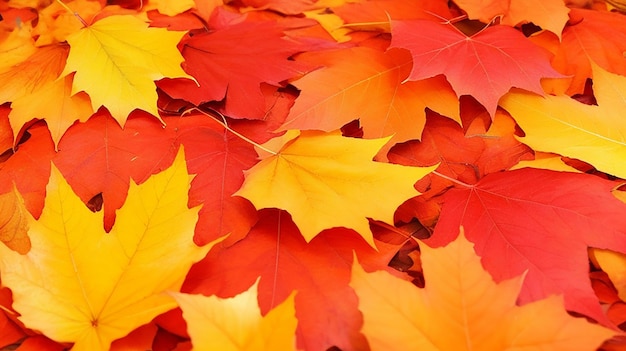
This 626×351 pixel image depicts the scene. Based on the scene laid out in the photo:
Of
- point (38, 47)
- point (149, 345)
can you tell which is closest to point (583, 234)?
point (149, 345)

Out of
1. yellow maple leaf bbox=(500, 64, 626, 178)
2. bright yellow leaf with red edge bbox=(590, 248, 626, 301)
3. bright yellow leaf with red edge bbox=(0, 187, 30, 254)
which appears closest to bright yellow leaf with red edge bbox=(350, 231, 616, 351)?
bright yellow leaf with red edge bbox=(590, 248, 626, 301)

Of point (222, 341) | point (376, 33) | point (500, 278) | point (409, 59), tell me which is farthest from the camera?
point (376, 33)

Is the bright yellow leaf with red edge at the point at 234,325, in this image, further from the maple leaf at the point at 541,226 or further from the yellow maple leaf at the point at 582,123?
the yellow maple leaf at the point at 582,123

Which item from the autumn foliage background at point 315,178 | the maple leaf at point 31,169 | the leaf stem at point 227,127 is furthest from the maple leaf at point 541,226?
the maple leaf at point 31,169

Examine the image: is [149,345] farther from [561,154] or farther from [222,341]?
[561,154]

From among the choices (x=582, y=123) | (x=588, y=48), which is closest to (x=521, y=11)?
(x=588, y=48)

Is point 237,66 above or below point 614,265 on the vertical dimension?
above

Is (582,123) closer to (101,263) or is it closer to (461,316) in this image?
(461,316)
